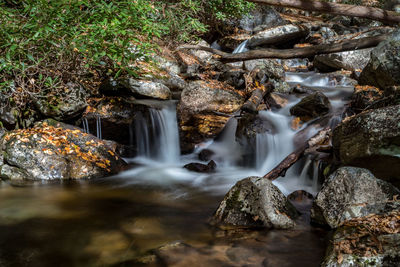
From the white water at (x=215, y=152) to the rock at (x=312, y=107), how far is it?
0.67 ft

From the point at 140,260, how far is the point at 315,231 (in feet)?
6.74

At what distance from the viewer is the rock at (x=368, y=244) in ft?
6.76

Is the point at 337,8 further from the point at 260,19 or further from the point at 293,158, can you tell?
the point at 260,19

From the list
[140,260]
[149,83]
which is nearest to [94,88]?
[149,83]

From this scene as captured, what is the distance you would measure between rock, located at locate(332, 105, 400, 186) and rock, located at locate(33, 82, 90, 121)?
211 inches

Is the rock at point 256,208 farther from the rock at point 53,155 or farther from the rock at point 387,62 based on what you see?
the rock at point 387,62

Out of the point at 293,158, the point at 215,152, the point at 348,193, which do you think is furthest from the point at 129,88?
the point at 348,193

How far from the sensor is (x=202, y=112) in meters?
7.16

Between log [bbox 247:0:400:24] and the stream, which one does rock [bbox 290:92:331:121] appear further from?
log [bbox 247:0:400:24]

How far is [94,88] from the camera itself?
755 centimetres

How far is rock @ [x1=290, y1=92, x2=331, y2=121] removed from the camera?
6.81 meters

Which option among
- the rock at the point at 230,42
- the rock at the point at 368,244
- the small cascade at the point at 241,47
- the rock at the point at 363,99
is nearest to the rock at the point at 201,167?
the rock at the point at 363,99

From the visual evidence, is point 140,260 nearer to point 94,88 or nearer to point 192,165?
point 192,165

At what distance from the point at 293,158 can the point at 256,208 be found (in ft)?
6.70
